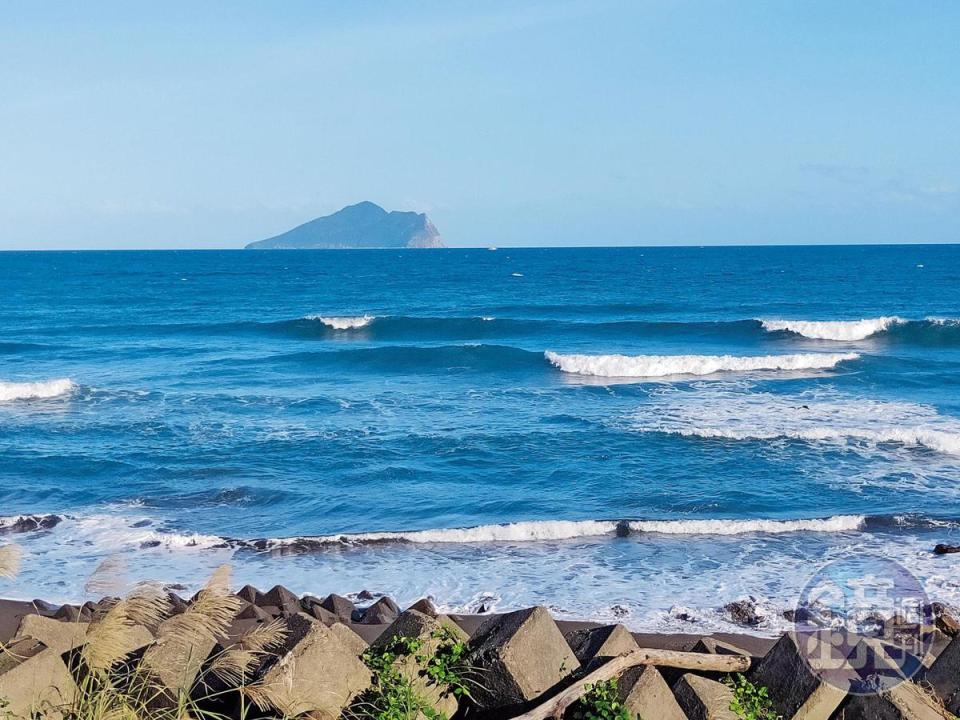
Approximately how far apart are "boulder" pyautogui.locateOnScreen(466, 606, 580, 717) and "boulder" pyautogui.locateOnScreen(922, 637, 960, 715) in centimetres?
179

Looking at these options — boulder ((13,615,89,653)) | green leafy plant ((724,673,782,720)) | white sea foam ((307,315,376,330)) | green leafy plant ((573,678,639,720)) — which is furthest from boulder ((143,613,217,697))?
white sea foam ((307,315,376,330))

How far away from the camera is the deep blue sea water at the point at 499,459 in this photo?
10.3m

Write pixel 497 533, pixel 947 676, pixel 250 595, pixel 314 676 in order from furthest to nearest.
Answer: pixel 497 533, pixel 250 595, pixel 947 676, pixel 314 676

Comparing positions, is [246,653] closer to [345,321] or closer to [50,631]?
[50,631]

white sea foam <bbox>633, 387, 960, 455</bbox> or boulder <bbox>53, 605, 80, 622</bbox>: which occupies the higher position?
boulder <bbox>53, 605, 80, 622</bbox>

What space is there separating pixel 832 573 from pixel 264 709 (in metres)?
7.39

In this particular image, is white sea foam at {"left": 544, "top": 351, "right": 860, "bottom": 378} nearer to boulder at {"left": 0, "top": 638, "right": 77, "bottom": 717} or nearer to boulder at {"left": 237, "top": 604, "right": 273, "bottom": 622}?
boulder at {"left": 237, "top": 604, "right": 273, "bottom": 622}

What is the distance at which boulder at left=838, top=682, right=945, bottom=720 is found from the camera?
4.08 metres

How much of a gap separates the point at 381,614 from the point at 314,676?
3990mm

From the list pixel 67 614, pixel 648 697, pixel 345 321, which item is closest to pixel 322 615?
pixel 67 614

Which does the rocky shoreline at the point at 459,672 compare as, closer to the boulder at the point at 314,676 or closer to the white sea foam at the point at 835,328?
the boulder at the point at 314,676

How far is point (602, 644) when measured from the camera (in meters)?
4.61

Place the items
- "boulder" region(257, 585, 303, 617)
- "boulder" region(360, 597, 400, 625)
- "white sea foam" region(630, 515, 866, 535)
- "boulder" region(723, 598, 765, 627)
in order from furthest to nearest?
"white sea foam" region(630, 515, 866, 535)
"boulder" region(723, 598, 765, 627)
"boulder" region(257, 585, 303, 617)
"boulder" region(360, 597, 400, 625)

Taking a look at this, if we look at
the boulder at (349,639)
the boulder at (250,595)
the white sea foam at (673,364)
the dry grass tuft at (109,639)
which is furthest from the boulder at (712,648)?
the white sea foam at (673,364)
